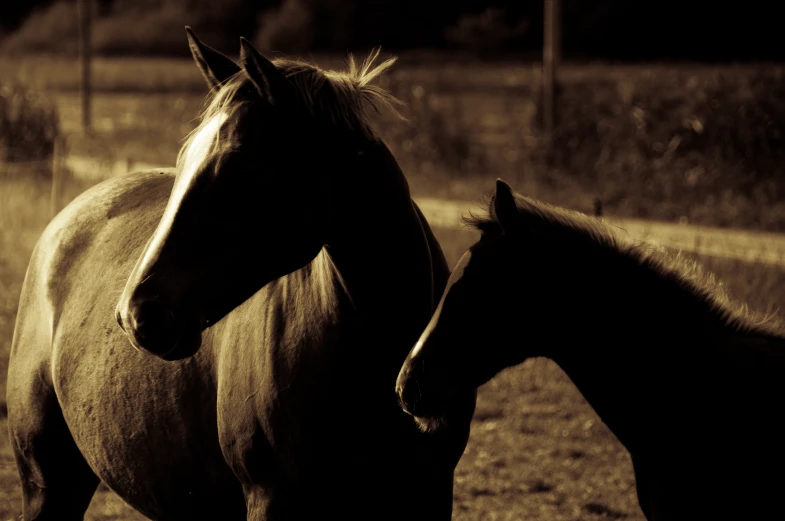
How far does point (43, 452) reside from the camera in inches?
143

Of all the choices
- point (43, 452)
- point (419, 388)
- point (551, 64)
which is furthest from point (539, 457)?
point (551, 64)

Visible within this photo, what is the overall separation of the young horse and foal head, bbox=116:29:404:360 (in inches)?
17.6

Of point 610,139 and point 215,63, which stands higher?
point 215,63

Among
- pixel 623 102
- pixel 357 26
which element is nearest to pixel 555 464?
pixel 623 102

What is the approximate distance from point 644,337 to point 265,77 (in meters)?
1.25

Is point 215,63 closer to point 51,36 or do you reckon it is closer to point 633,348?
point 633,348

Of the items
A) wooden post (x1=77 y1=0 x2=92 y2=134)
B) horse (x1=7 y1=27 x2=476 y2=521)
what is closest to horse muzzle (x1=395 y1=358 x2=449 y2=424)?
horse (x1=7 y1=27 x2=476 y2=521)

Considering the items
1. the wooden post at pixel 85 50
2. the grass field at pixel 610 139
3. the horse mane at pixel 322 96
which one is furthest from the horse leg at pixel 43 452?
the wooden post at pixel 85 50

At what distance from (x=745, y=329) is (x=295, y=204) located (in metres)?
1.30

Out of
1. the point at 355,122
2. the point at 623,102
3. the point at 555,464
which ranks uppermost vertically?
Answer: the point at 355,122

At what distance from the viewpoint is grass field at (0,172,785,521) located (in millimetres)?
4902

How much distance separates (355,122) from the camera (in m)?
2.68

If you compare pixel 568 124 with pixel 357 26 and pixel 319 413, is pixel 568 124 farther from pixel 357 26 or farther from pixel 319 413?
pixel 319 413

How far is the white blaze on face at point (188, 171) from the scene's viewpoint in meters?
2.50
